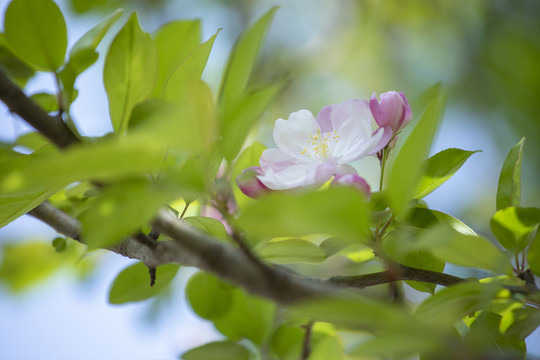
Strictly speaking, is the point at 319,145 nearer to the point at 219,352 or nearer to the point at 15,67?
the point at 219,352

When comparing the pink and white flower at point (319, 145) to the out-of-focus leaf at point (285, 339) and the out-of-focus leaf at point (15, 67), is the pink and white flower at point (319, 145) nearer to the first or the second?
the out-of-focus leaf at point (285, 339)

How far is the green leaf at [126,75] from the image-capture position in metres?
0.39

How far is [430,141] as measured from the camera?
0.98ft

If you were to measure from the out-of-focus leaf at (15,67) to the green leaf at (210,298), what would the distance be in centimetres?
34

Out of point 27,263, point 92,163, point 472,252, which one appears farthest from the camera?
point 27,263

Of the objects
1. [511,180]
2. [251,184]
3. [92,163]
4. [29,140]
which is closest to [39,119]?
[92,163]

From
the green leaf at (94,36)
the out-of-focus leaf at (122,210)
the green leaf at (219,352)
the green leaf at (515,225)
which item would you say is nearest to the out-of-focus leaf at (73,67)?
the green leaf at (94,36)

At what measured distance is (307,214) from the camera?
0.27 m

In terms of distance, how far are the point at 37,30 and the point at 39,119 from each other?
5.7 inches

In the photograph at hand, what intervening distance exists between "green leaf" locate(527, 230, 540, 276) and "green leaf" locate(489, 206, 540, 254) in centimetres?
1

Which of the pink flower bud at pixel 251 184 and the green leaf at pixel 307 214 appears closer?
the green leaf at pixel 307 214

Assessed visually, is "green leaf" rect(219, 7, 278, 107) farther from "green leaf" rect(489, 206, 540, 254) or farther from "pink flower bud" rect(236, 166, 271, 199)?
"green leaf" rect(489, 206, 540, 254)

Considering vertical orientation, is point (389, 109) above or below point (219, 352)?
above

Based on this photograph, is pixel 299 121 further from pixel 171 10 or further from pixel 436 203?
pixel 171 10
